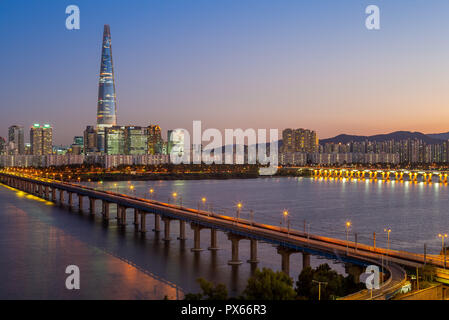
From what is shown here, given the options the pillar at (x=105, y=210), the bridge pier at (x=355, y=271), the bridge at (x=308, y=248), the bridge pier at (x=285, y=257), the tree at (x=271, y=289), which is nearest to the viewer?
the tree at (x=271, y=289)

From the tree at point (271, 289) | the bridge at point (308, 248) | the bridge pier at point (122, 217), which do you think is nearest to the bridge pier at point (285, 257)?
the bridge at point (308, 248)

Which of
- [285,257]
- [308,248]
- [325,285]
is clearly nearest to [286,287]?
[325,285]

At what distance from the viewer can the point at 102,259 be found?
37594 millimetres

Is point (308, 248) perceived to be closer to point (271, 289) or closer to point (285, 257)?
point (285, 257)

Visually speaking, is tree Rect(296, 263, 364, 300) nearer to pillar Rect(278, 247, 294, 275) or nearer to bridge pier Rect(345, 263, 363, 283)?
bridge pier Rect(345, 263, 363, 283)

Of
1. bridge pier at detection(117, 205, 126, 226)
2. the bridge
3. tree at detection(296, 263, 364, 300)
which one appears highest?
the bridge

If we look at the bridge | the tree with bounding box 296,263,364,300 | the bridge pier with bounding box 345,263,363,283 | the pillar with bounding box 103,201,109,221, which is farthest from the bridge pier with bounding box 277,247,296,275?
the pillar with bounding box 103,201,109,221

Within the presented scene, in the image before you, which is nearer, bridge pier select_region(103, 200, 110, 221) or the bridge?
the bridge

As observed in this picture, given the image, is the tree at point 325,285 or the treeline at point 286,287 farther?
the tree at point 325,285

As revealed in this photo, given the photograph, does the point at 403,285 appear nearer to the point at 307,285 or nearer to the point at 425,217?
the point at 307,285

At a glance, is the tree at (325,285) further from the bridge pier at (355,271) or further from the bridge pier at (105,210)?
the bridge pier at (105,210)
